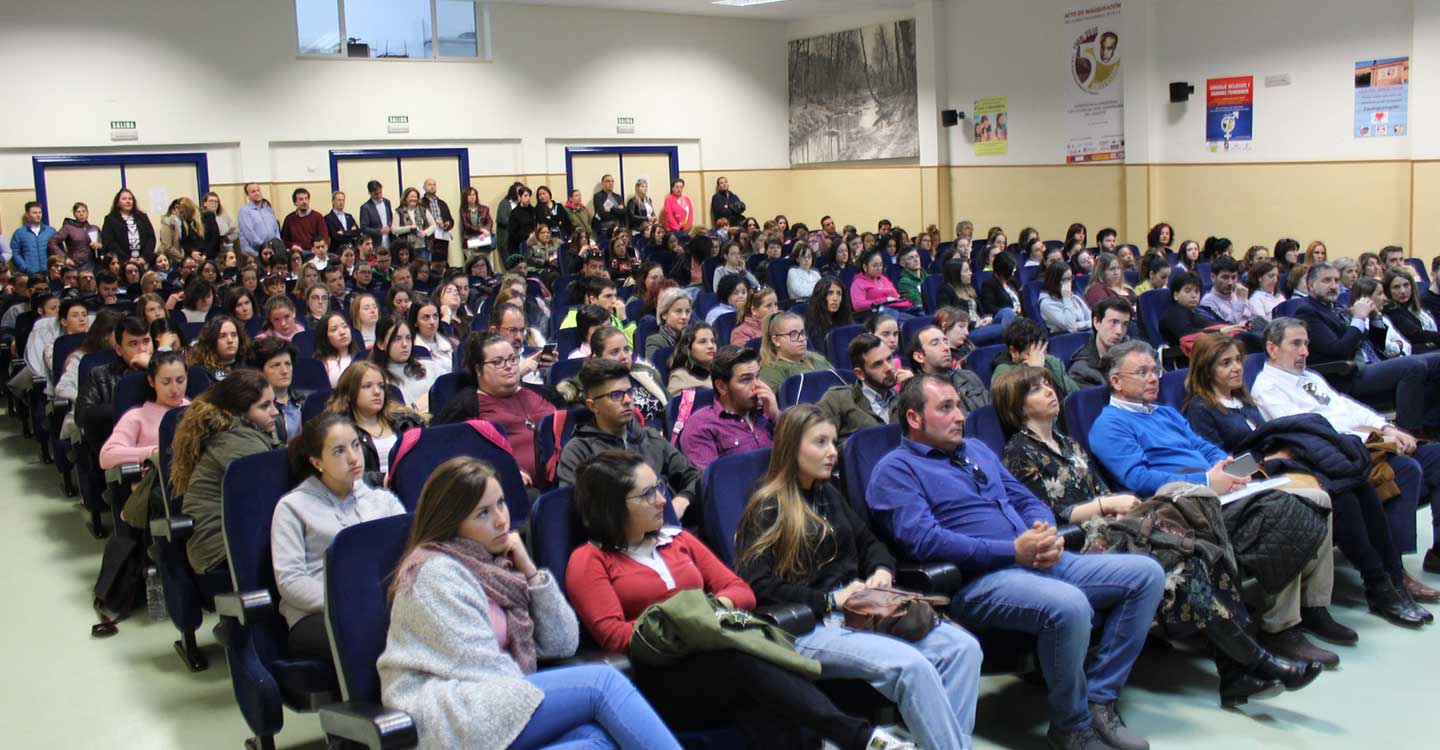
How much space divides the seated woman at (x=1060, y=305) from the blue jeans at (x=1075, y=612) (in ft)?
14.3

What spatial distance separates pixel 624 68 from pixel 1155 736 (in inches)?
550

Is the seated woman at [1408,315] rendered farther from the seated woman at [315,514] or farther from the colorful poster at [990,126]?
the colorful poster at [990,126]

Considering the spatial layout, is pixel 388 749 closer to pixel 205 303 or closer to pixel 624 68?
pixel 205 303

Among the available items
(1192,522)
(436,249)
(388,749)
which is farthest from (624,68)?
(388,749)

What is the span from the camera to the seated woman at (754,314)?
21.0 feet

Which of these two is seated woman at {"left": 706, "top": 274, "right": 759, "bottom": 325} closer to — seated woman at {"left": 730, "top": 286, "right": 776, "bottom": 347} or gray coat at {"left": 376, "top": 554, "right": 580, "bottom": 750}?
seated woman at {"left": 730, "top": 286, "right": 776, "bottom": 347}

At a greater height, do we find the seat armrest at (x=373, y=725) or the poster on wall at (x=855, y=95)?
the poster on wall at (x=855, y=95)

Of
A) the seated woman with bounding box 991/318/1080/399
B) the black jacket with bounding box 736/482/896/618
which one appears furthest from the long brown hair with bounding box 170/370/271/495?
the seated woman with bounding box 991/318/1080/399

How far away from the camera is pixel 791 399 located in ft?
15.6

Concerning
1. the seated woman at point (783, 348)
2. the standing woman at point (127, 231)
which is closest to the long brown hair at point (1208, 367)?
the seated woman at point (783, 348)

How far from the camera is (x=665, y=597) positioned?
298 cm

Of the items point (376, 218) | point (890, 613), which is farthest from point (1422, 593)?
point (376, 218)

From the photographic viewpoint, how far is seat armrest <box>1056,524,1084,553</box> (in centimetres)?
350

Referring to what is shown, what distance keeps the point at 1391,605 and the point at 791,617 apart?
7.63 feet
